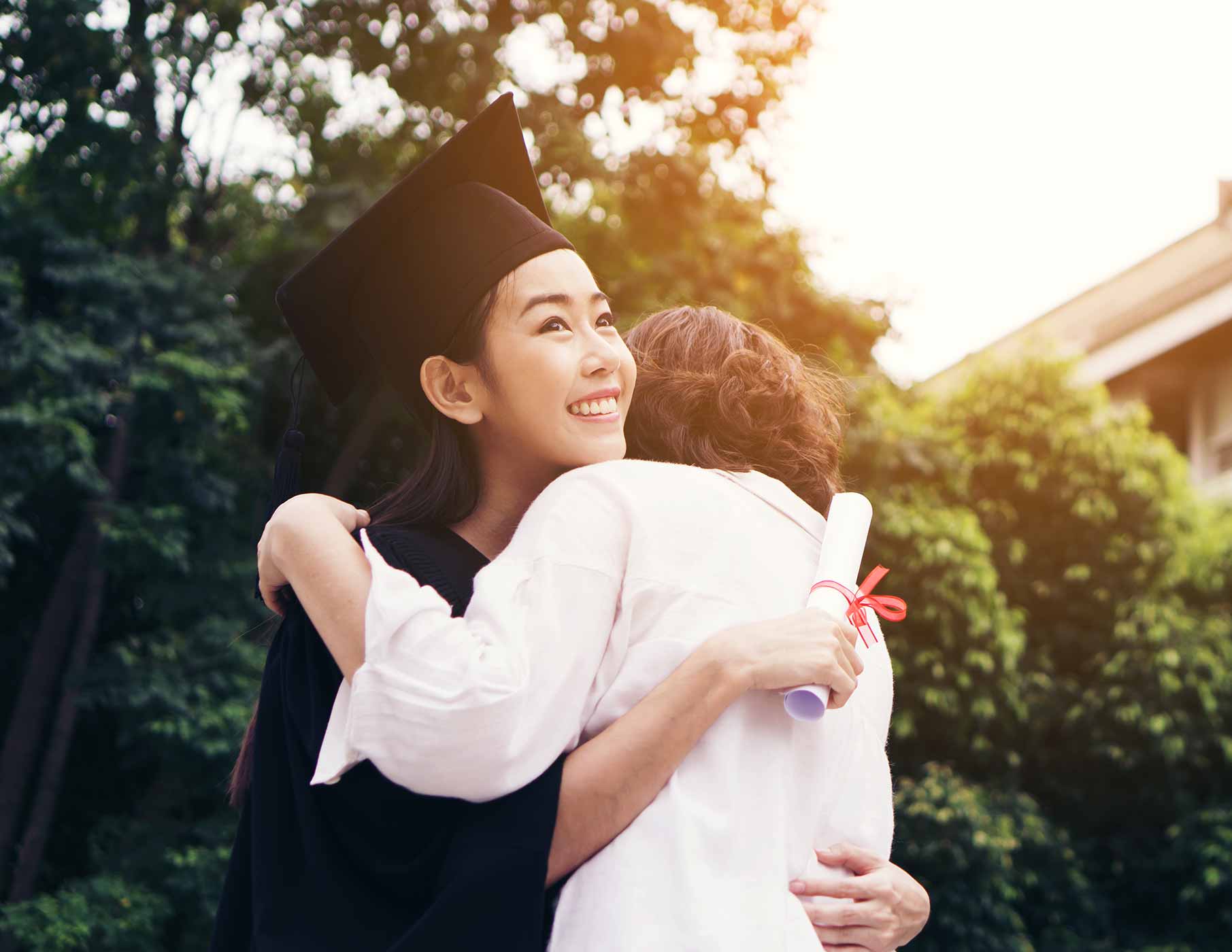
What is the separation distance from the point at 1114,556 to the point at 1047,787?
6.40 ft

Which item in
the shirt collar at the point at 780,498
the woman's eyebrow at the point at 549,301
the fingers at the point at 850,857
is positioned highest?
the woman's eyebrow at the point at 549,301

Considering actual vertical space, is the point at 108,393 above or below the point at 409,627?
above

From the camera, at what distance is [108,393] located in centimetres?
793

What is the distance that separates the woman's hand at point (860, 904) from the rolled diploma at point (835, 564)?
227mm

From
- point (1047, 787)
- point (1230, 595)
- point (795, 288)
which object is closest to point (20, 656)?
point (795, 288)

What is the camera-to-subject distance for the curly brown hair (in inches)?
80.7

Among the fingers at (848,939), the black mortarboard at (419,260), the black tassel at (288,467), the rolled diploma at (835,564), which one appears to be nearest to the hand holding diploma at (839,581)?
the rolled diploma at (835,564)

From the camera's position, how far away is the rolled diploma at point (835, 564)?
1.57 metres

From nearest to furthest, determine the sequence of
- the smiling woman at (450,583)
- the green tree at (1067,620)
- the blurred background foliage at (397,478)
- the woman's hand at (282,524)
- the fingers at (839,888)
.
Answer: the smiling woman at (450,583)
the fingers at (839,888)
the woman's hand at (282,524)
the blurred background foliage at (397,478)
the green tree at (1067,620)

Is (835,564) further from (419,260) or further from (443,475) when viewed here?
(419,260)

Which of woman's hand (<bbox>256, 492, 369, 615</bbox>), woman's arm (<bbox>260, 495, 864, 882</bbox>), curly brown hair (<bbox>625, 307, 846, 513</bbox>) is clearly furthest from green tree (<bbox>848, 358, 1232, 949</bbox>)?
woman's arm (<bbox>260, 495, 864, 882</bbox>)

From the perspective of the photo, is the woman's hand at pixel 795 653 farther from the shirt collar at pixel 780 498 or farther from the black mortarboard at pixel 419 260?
the black mortarboard at pixel 419 260

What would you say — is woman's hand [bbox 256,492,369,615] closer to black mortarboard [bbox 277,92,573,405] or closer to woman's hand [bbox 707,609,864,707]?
black mortarboard [bbox 277,92,573,405]

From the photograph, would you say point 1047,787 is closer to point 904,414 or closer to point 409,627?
point 904,414
